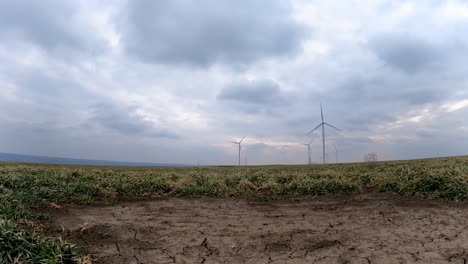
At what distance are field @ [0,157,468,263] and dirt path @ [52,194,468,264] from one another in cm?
2

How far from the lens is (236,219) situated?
8.84 metres

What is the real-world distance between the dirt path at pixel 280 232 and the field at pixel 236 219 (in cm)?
2

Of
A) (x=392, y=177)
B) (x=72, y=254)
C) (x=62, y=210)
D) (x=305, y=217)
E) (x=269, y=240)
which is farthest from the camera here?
(x=392, y=177)

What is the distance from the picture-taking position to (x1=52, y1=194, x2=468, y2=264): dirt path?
6.32 meters

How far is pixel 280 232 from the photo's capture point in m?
7.61

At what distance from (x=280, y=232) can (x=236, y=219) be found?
1.62 metres

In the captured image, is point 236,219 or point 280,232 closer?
point 280,232

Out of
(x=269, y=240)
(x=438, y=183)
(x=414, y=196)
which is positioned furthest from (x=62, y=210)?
(x=438, y=183)

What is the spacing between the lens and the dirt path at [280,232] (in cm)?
632

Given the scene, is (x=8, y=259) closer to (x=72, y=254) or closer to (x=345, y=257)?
(x=72, y=254)

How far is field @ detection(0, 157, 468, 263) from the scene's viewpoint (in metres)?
6.32

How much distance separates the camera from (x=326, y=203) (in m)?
10.3

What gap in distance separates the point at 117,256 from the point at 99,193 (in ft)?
21.0

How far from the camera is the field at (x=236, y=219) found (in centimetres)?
632
